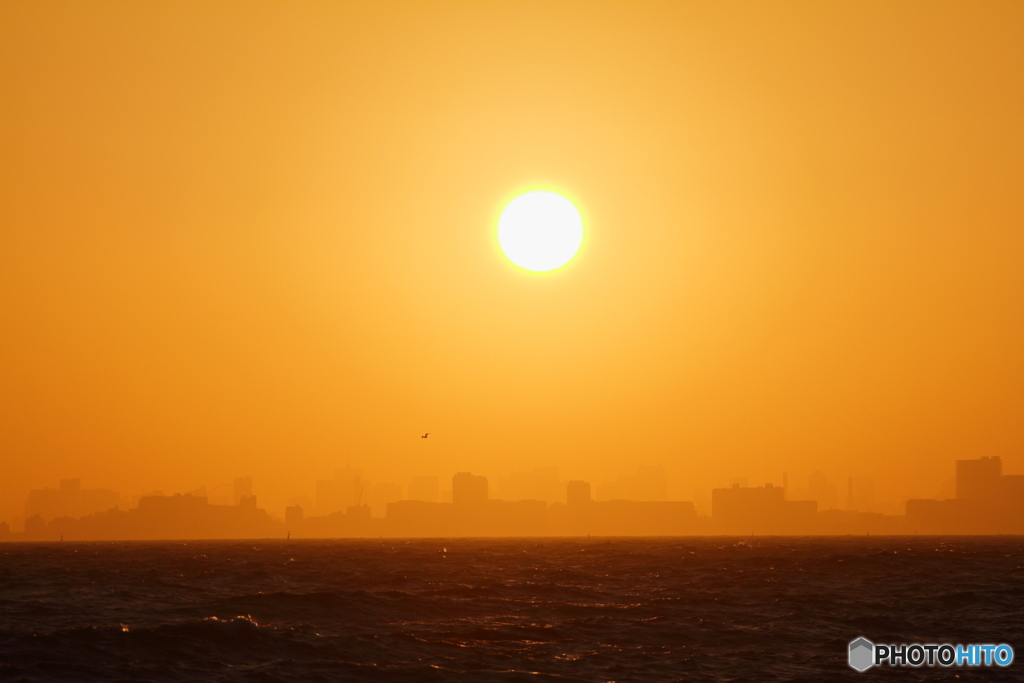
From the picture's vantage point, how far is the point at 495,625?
167ft

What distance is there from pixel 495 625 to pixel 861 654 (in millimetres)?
18207

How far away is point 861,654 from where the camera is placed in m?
42.9

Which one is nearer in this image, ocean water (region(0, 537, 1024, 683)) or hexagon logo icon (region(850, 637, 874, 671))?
ocean water (region(0, 537, 1024, 683))

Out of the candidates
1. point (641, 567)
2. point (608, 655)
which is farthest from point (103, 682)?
point (641, 567)

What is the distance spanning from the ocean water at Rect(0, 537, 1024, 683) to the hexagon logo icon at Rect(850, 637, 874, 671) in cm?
54

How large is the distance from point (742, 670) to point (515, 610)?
812 inches

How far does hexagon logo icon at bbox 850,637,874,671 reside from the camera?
40125mm

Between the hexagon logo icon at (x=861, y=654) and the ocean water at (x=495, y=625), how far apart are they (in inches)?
21.3

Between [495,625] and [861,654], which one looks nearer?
[861,654]

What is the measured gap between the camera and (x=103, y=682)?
37562mm

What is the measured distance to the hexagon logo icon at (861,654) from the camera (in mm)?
40125

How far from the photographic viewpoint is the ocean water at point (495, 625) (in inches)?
1564

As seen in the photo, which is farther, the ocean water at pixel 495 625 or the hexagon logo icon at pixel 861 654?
the hexagon logo icon at pixel 861 654

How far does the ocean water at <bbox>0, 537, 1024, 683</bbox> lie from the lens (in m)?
39.7
